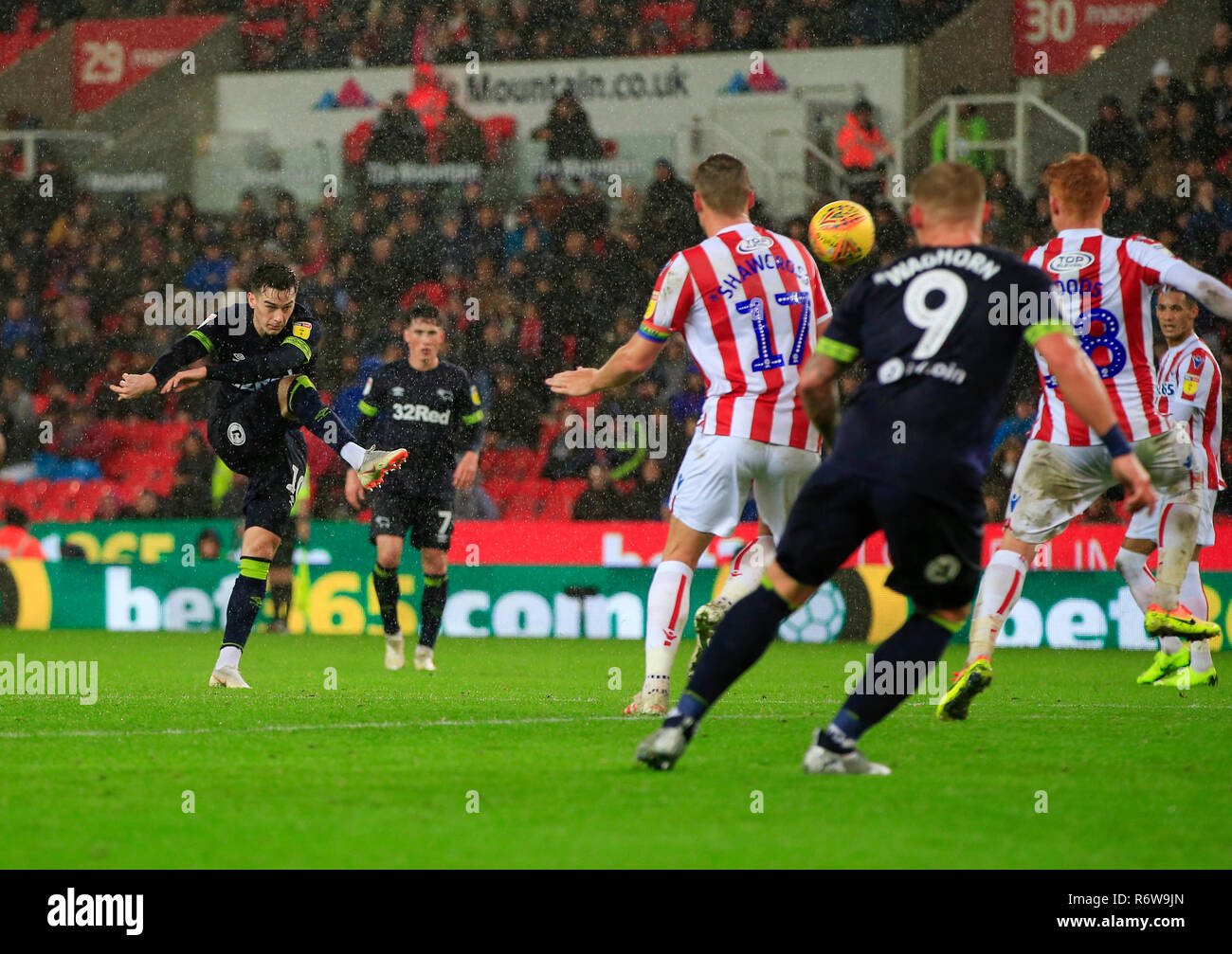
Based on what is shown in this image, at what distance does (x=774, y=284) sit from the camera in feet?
22.3

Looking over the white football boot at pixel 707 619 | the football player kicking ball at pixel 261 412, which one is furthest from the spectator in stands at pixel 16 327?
the white football boot at pixel 707 619

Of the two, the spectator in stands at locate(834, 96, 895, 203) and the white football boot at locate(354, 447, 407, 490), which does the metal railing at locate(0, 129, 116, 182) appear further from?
the white football boot at locate(354, 447, 407, 490)

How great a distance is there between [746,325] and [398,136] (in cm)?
1281

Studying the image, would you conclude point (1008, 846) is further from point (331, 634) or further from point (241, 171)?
point (241, 171)

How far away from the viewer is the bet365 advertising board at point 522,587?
42.7ft

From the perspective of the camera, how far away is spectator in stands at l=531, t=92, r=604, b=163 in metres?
18.2

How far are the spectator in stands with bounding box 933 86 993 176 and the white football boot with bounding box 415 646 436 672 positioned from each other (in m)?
8.72

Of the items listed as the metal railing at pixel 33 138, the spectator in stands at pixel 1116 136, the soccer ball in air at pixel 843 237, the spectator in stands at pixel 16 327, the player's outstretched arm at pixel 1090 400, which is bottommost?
the player's outstretched arm at pixel 1090 400

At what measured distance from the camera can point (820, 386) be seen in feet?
16.5

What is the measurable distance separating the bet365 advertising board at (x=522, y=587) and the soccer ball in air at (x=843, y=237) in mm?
6267

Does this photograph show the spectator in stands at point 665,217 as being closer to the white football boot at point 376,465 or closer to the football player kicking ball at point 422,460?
the football player kicking ball at point 422,460

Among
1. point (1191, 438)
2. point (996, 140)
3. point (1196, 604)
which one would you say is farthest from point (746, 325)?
point (996, 140)

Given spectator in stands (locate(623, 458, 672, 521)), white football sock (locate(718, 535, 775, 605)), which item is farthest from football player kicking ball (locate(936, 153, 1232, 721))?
spectator in stands (locate(623, 458, 672, 521))
